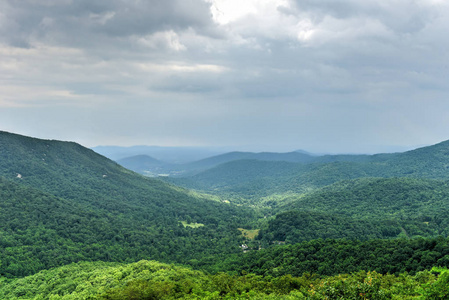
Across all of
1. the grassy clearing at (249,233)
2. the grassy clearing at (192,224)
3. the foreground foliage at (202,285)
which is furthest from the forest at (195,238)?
the grassy clearing at (192,224)

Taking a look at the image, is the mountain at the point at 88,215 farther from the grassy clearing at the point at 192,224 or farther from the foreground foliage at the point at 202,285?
the foreground foliage at the point at 202,285

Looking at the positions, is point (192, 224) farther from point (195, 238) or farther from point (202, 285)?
point (202, 285)

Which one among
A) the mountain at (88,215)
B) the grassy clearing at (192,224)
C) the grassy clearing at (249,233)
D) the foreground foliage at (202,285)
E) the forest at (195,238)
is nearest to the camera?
the foreground foliage at (202,285)

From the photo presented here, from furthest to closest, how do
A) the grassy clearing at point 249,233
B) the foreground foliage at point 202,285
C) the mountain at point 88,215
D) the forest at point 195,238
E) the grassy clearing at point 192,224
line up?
the grassy clearing at point 192,224 < the grassy clearing at point 249,233 < the mountain at point 88,215 < the forest at point 195,238 < the foreground foliage at point 202,285

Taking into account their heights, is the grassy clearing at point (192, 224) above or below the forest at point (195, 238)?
below

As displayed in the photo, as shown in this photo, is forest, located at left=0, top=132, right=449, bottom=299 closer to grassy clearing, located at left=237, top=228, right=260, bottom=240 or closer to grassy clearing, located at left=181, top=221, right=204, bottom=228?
grassy clearing, located at left=237, top=228, right=260, bottom=240

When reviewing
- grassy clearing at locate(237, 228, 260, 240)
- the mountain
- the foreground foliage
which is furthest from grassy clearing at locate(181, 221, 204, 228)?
the foreground foliage
